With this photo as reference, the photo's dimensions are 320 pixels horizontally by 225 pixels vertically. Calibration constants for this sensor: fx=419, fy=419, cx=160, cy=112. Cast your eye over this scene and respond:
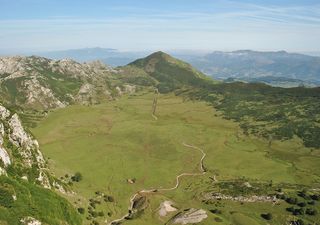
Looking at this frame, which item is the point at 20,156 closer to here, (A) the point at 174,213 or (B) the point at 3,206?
(B) the point at 3,206

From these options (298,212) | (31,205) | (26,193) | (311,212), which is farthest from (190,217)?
(26,193)

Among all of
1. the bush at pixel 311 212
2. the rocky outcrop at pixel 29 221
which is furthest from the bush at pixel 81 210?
the bush at pixel 311 212

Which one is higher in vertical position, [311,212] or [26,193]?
[26,193]

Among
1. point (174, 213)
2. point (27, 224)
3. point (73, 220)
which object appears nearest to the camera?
point (27, 224)

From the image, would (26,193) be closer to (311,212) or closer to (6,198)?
(6,198)

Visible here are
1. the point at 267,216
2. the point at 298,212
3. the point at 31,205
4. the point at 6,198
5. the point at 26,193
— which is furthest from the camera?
the point at 298,212

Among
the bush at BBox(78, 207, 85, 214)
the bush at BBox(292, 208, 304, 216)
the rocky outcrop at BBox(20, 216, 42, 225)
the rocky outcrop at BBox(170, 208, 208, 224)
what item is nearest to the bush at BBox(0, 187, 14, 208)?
the rocky outcrop at BBox(20, 216, 42, 225)

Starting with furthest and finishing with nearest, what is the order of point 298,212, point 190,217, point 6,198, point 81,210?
point 298,212
point 190,217
point 81,210
point 6,198

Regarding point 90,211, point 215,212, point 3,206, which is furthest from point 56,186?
point 215,212
